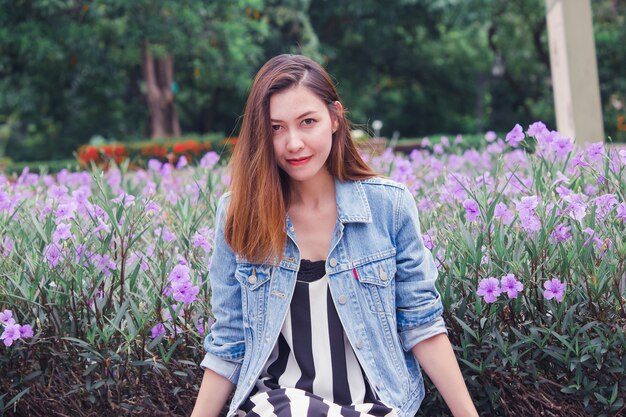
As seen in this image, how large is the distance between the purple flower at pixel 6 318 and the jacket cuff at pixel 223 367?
59 centimetres

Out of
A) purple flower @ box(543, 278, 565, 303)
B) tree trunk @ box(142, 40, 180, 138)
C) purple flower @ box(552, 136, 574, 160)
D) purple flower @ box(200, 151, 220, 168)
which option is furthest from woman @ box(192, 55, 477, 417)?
tree trunk @ box(142, 40, 180, 138)

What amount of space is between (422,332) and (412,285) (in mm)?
113

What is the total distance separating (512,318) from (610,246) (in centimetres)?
34

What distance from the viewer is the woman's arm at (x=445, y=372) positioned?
1.81 meters

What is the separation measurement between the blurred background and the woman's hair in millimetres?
10553

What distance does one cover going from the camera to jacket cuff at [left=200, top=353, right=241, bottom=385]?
1915 mm

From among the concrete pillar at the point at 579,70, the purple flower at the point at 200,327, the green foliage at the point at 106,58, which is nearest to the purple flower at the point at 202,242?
the purple flower at the point at 200,327

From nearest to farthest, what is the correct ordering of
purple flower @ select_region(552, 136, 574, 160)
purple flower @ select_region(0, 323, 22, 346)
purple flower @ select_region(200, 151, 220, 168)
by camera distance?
purple flower @ select_region(0, 323, 22, 346) < purple flower @ select_region(552, 136, 574, 160) < purple flower @ select_region(200, 151, 220, 168)

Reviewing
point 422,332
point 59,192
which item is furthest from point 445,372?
point 59,192

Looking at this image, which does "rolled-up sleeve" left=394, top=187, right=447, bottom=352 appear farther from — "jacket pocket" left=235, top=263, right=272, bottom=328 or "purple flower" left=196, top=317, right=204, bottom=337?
"purple flower" left=196, top=317, right=204, bottom=337

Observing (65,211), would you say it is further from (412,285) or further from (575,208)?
(575,208)

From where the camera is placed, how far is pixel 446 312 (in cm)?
204

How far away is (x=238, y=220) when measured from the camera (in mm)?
1902

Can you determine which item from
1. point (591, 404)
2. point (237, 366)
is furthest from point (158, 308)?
point (591, 404)
